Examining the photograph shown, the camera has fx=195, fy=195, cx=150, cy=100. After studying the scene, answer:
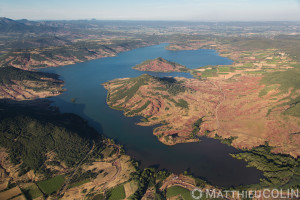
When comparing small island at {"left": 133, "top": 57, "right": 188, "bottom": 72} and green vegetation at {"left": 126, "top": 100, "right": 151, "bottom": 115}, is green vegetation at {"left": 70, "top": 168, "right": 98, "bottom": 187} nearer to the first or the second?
green vegetation at {"left": 126, "top": 100, "right": 151, "bottom": 115}

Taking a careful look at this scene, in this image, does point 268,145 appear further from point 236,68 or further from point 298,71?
point 236,68

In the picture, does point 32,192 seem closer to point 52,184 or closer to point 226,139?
point 52,184

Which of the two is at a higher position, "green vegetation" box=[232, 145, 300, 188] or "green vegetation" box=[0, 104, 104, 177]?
"green vegetation" box=[0, 104, 104, 177]

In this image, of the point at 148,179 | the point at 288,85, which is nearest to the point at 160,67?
the point at 288,85

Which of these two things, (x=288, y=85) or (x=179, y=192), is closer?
(x=179, y=192)

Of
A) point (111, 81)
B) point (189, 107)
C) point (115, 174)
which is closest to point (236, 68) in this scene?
point (189, 107)

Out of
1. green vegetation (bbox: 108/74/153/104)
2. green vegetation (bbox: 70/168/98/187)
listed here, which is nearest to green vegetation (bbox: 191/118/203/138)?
green vegetation (bbox: 70/168/98/187)
